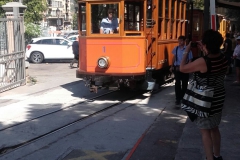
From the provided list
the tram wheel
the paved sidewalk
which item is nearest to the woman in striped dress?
the paved sidewalk

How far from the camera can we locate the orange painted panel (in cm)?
1016

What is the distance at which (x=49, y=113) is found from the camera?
9.11 m

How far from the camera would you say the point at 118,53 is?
10.2 metres

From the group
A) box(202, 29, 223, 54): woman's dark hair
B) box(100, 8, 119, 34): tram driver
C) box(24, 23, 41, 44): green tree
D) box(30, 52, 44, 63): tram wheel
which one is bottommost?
box(30, 52, 44, 63): tram wheel

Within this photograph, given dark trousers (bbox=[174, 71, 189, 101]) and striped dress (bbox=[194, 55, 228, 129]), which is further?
dark trousers (bbox=[174, 71, 189, 101])

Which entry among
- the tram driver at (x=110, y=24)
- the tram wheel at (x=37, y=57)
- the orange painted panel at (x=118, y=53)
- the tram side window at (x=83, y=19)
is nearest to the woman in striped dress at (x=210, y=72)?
the orange painted panel at (x=118, y=53)

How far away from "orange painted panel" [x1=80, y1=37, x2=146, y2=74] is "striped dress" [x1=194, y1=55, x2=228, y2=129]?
5.59 m

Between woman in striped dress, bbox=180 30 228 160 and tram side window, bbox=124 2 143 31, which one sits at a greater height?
tram side window, bbox=124 2 143 31

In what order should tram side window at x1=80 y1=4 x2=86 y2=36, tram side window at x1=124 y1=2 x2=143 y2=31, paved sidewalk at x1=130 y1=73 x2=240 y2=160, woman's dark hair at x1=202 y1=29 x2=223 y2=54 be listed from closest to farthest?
woman's dark hair at x1=202 y1=29 x2=223 y2=54, paved sidewalk at x1=130 y1=73 x2=240 y2=160, tram side window at x1=124 y1=2 x2=143 y2=31, tram side window at x1=80 y1=4 x2=86 y2=36

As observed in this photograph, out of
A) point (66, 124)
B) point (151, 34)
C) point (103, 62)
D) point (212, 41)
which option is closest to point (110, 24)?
point (103, 62)

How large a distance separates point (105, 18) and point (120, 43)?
836 mm

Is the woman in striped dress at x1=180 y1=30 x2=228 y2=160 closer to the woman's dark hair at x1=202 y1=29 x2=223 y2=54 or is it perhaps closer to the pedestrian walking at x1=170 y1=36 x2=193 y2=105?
the woman's dark hair at x1=202 y1=29 x2=223 y2=54

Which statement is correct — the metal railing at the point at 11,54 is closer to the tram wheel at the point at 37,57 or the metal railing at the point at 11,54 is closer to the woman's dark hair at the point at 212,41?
the woman's dark hair at the point at 212,41

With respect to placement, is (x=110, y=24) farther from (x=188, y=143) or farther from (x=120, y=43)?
(x=188, y=143)
